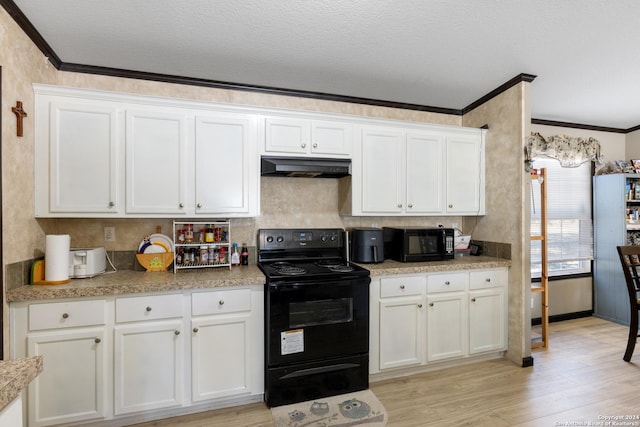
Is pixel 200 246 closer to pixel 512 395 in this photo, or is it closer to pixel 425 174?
pixel 425 174

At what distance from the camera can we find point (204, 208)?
2.54 meters

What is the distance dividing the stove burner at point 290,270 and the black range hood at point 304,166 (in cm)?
78

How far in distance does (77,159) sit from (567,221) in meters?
5.31

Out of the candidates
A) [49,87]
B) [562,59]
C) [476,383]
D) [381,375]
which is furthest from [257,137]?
[476,383]

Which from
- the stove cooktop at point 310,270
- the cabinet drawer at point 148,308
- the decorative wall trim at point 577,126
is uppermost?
the decorative wall trim at point 577,126

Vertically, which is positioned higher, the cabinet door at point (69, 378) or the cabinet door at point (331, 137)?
the cabinet door at point (331, 137)

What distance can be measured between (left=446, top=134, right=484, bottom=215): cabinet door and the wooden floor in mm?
1502

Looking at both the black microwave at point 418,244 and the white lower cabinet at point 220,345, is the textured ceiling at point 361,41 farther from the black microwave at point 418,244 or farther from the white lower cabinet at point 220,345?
the white lower cabinet at point 220,345

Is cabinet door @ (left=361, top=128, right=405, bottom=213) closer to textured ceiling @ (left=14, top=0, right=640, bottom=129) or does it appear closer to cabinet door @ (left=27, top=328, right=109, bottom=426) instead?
textured ceiling @ (left=14, top=0, right=640, bottom=129)

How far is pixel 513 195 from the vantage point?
300 cm

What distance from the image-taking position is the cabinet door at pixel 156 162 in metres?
2.38

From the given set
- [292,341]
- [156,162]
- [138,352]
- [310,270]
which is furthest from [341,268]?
[156,162]

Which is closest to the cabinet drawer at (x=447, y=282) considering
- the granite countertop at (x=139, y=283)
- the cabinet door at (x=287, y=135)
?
the granite countertop at (x=139, y=283)

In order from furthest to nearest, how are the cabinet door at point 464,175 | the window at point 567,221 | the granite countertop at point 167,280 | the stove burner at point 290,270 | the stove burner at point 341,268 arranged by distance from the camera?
the window at point 567,221 < the cabinet door at point 464,175 < the stove burner at point 341,268 < the stove burner at point 290,270 < the granite countertop at point 167,280
